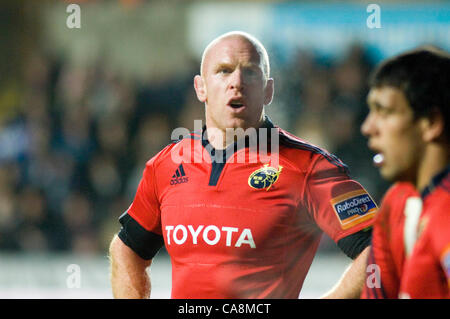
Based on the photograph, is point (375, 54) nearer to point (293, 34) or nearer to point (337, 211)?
point (293, 34)

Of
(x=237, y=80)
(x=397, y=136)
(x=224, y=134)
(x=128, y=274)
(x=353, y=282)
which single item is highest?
(x=237, y=80)

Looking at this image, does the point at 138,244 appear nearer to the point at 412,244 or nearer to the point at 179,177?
the point at 179,177

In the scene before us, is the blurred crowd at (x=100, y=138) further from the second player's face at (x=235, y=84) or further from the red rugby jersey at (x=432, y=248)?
the red rugby jersey at (x=432, y=248)

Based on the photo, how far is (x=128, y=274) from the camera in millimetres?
3123

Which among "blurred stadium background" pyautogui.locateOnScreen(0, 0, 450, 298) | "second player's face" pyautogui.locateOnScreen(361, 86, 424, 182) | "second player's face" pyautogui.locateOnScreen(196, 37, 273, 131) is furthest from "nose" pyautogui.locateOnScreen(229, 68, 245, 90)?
"blurred stadium background" pyautogui.locateOnScreen(0, 0, 450, 298)

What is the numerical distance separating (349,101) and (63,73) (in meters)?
3.59

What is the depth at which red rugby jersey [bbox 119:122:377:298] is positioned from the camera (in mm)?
2785

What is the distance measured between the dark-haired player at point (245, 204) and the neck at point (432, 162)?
2.64 ft

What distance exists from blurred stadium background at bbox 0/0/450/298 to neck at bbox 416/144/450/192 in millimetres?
4427

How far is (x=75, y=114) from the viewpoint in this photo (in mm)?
8188

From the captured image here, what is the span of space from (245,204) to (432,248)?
1110 millimetres

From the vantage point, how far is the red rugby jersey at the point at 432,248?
70.7 inches

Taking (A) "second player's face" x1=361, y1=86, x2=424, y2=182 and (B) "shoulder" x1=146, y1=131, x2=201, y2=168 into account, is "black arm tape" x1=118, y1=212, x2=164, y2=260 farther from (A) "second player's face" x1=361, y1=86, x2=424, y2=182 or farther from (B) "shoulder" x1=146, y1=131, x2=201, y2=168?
(A) "second player's face" x1=361, y1=86, x2=424, y2=182

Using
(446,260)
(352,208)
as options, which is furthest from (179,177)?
(446,260)
